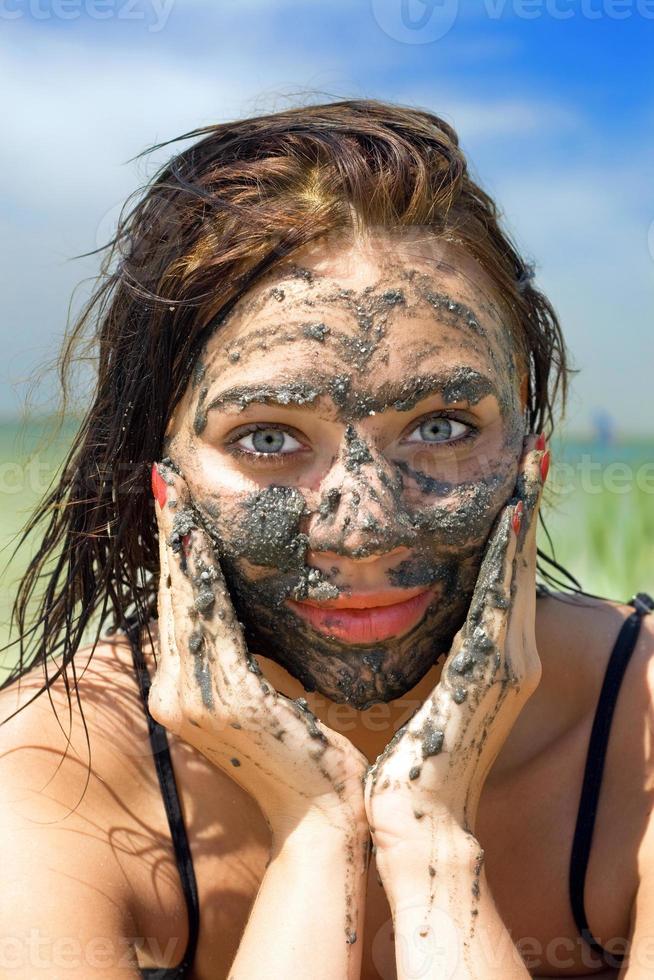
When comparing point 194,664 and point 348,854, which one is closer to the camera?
point 348,854

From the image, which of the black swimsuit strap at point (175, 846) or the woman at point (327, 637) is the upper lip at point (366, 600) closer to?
the woman at point (327, 637)

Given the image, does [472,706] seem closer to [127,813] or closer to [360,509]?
[360,509]

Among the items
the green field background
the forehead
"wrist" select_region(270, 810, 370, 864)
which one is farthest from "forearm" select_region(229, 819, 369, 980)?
the green field background

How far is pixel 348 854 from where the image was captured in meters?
2.48

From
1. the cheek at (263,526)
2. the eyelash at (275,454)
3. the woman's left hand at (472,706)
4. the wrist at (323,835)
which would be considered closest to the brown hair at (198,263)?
the eyelash at (275,454)

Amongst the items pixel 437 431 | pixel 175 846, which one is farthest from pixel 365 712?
pixel 437 431

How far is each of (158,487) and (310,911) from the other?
1.23 meters

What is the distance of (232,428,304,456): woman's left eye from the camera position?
105 inches

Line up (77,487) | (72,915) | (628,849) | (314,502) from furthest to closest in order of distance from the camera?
1. (77,487)
2. (628,849)
3. (314,502)
4. (72,915)

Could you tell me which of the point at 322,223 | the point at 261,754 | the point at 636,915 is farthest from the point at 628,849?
the point at 322,223

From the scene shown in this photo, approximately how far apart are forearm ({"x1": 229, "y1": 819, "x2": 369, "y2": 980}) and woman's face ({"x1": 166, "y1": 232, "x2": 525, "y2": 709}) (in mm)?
411

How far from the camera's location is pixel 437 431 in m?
2.73

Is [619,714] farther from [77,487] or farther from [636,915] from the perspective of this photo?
[77,487]

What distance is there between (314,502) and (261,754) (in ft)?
2.25
